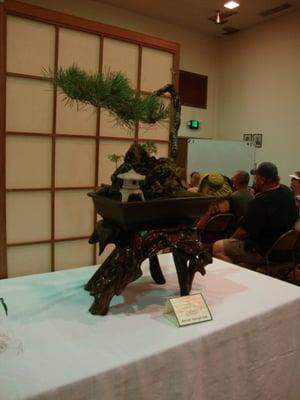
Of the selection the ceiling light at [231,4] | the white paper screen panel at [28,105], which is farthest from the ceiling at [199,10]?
the white paper screen panel at [28,105]

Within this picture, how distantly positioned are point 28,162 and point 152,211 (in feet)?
4.16

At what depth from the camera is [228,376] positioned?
3.54 feet

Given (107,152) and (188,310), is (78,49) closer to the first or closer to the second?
(107,152)

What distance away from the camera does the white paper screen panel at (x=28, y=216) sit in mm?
2143

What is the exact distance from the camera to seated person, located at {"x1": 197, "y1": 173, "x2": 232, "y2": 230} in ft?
11.0

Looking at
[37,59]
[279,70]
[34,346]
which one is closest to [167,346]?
[34,346]

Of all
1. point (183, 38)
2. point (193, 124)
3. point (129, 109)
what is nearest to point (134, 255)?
point (129, 109)

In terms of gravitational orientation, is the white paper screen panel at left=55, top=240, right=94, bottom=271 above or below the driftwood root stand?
below

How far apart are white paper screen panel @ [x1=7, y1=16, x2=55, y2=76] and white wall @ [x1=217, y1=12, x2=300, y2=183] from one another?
3903 mm

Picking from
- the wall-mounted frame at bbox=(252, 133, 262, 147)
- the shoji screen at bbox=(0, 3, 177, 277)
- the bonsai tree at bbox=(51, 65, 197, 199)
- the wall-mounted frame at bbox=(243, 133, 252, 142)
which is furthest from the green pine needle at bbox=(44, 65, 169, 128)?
the wall-mounted frame at bbox=(243, 133, 252, 142)

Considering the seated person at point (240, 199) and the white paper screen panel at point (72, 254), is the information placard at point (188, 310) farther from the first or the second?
the seated person at point (240, 199)

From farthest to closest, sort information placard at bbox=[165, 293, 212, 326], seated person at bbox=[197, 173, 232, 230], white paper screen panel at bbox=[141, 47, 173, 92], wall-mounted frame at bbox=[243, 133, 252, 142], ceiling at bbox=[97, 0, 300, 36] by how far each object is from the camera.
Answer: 1. wall-mounted frame at bbox=[243, 133, 252, 142]
2. ceiling at bbox=[97, 0, 300, 36]
3. seated person at bbox=[197, 173, 232, 230]
4. white paper screen panel at bbox=[141, 47, 173, 92]
5. information placard at bbox=[165, 293, 212, 326]

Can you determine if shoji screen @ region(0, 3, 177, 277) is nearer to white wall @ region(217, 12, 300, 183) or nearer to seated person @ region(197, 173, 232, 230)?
seated person @ region(197, 173, 232, 230)

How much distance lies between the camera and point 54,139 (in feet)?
7.30
